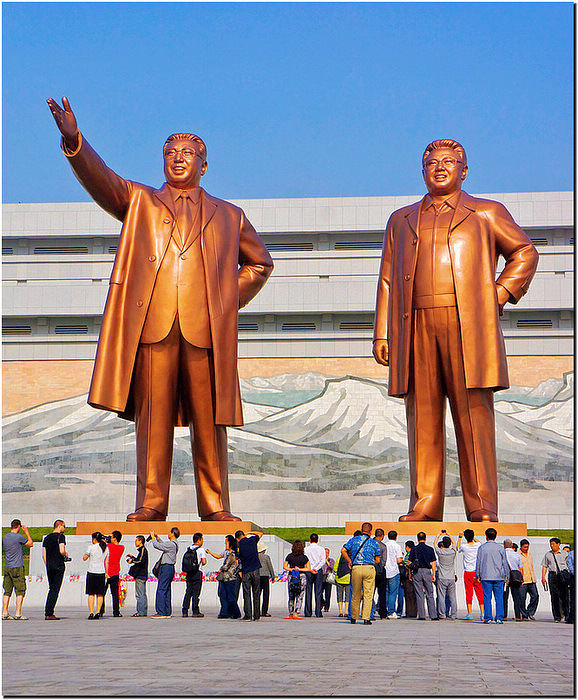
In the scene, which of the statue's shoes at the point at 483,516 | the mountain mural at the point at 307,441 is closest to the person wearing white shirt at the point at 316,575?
the statue's shoes at the point at 483,516

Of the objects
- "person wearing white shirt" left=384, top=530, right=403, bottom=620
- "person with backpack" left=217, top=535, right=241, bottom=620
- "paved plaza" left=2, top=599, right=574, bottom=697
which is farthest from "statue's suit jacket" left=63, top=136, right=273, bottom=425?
"paved plaza" left=2, top=599, right=574, bottom=697

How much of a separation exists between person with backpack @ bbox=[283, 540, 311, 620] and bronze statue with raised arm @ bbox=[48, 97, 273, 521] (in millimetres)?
853

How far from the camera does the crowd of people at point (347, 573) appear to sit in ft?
27.5

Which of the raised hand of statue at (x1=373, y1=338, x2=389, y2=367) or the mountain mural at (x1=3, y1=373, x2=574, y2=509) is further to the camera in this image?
the mountain mural at (x1=3, y1=373, x2=574, y2=509)

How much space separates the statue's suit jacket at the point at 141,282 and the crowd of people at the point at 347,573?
4.72 feet

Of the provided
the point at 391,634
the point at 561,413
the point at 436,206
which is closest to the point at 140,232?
the point at 436,206

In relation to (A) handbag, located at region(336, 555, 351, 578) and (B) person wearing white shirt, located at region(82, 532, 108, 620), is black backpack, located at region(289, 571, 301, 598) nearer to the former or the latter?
(A) handbag, located at region(336, 555, 351, 578)

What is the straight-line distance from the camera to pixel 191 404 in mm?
9859

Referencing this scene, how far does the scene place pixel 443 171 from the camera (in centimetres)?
1002

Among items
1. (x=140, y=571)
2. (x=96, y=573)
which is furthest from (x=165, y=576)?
(x=96, y=573)

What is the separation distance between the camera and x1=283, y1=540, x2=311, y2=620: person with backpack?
9102 millimetres

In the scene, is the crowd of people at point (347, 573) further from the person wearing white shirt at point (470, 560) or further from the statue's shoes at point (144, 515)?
the statue's shoes at point (144, 515)

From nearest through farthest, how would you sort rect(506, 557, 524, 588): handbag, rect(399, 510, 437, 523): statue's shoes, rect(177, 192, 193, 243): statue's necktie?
1. rect(506, 557, 524, 588): handbag
2. rect(399, 510, 437, 523): statue's shoes
3. rect(177, 192, 193, 243): statue's necktie

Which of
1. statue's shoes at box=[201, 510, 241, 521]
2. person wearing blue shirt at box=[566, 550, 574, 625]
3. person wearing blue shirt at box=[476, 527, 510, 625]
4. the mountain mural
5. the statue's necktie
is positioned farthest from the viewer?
the mountain mural
